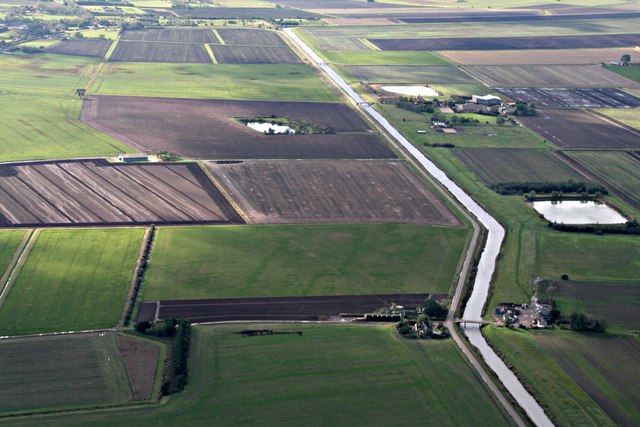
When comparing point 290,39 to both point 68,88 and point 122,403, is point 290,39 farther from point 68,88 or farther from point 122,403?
point 122,403

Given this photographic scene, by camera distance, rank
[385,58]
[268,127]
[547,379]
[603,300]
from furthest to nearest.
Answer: [385,58] < [268,127] < [603,300] < [547,379]

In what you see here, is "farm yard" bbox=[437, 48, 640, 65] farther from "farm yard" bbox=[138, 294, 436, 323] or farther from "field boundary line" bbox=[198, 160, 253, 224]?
"farm yard" bbox=[138, 294, 436, 323]

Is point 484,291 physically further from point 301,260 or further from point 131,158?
point 131,158

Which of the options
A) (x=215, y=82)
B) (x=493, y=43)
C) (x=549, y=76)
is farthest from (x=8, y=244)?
(x=493, y=43)

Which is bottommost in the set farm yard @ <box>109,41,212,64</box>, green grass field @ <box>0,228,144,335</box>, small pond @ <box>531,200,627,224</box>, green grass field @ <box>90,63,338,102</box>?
farm yard @ <box>109,41,212,64</box>

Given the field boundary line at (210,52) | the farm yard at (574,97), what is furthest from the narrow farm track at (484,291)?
the field boundary line at (210,52)

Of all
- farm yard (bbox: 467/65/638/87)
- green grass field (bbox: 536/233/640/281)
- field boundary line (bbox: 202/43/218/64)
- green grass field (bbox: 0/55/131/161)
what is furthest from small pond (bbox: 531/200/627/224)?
field boundary line (bbox: 202/43/218/64)

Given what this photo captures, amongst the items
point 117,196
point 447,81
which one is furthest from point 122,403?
point 447,81
